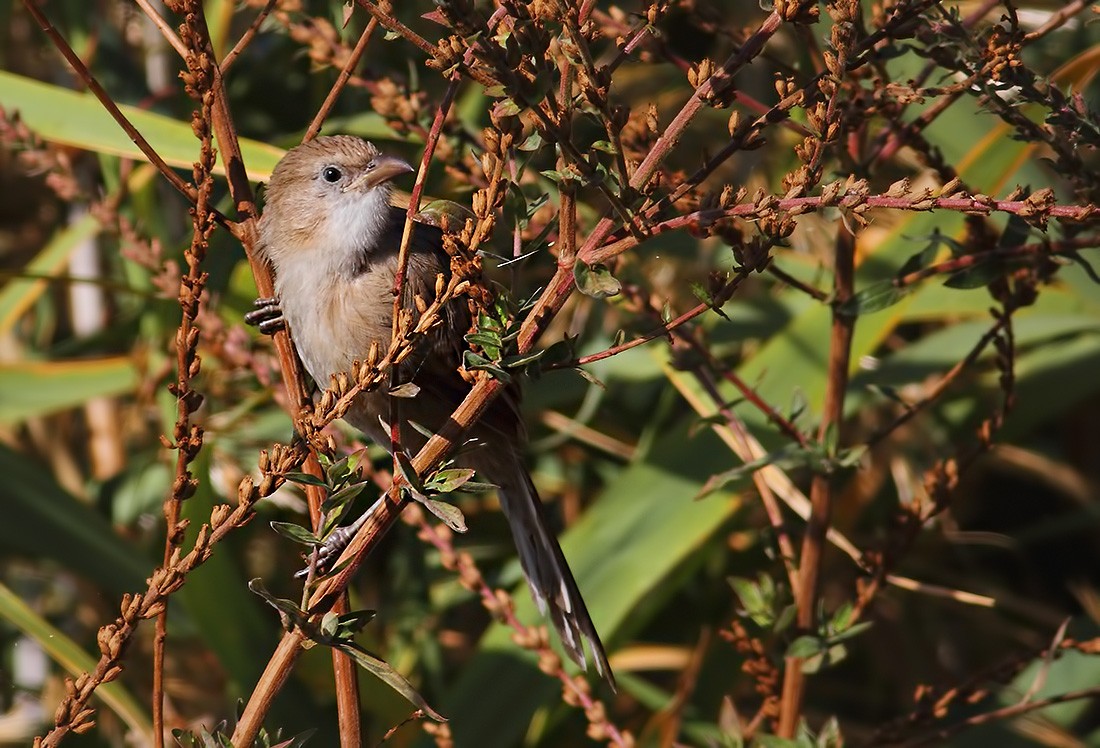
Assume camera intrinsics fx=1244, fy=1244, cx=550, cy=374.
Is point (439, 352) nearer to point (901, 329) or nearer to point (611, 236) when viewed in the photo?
point (611, 236)

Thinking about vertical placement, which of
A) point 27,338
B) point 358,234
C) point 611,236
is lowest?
point 27,338

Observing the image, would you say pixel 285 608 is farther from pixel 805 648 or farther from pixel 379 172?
pixel 379 172

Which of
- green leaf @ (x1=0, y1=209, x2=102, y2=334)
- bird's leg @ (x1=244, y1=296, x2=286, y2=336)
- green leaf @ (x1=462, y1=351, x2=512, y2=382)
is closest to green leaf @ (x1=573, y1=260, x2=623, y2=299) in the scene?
green leaf @ (x1=462, y1=351, x2=512, y2=382)

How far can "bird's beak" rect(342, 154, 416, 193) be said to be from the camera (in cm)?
264

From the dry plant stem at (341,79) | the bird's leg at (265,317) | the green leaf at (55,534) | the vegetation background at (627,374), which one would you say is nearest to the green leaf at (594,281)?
the vegetation background at (627,374)

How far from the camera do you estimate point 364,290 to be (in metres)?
2.60

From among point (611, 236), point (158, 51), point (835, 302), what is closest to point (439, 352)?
point (835, 302)

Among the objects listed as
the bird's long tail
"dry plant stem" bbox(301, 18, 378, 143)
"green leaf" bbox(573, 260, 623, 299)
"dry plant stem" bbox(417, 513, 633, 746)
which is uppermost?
"dry plant stem" bbox(301, 18, 378, 143)

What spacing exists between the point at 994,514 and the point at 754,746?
9.04 feet

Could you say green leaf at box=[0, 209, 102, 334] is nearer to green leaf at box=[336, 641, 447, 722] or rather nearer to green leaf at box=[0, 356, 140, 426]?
green leaf at box=[0, 356, 140, 426]

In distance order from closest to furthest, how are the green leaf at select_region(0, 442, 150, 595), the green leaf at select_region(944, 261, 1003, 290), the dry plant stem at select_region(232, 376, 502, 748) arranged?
the dry plant stem at select_region(232, 376, 502, 748) < the green leaf at select_region(944, 261, 1003, 290) < the green leaf at select_region(0, 442, 150, 595)

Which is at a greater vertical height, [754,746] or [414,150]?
[414,150]

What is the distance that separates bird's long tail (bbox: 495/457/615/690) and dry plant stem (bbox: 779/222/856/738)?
47cm

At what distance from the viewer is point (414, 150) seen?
11.1ft
